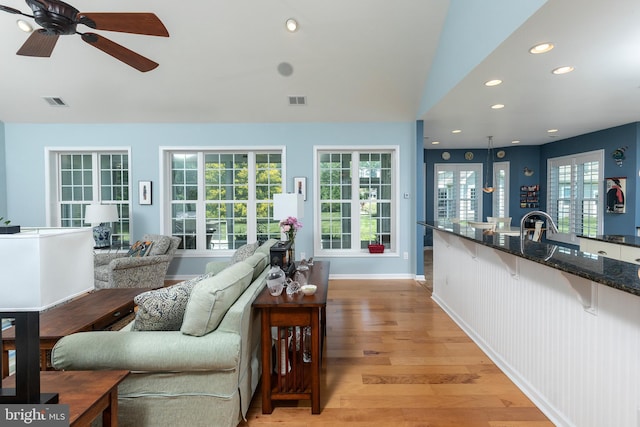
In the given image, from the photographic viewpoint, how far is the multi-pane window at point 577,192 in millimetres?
5777

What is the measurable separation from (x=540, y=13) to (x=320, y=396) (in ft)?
9.38

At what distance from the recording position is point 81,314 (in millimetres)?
2311

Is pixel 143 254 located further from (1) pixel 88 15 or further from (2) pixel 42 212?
(1) pixel 88 15

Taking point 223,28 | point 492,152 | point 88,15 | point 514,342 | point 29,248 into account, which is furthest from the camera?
point 492,152

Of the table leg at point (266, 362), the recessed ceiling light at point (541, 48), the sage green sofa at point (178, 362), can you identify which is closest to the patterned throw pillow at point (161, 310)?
the sage green sofa at point (178, 362)

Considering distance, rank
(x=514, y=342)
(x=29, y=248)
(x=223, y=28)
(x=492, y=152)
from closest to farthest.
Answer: (x=29, y=248)
(x=514, y=342)
(x=223, y=28)
(x=492, y=152)

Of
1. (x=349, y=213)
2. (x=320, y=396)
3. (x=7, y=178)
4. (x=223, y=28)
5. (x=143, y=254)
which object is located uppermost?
(x=223, y=28)

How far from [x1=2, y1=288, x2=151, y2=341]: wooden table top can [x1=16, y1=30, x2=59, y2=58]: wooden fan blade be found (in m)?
1.92

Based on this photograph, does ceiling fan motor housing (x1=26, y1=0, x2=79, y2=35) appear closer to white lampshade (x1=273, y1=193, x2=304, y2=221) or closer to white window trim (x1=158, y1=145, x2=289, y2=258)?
white lampshade (x1=273, y1=193, x2=304, y2=221)

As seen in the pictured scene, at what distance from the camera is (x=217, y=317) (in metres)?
1.78

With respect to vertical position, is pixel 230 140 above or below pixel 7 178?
above

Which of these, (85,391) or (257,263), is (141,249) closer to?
(257,263)

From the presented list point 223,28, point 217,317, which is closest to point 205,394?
point 217,317

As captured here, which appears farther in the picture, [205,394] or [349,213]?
[349,213]
